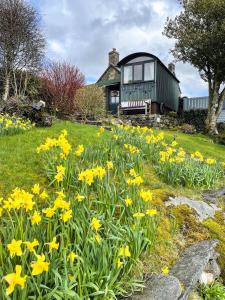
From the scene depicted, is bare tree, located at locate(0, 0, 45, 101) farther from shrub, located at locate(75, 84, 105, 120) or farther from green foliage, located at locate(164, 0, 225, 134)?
green foliage, located at locate(164, 0, 225, 134)

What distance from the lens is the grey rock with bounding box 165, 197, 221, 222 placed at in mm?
5121

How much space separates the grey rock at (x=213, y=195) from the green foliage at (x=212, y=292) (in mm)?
2272

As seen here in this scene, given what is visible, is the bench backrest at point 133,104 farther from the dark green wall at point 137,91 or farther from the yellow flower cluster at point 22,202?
the yellow flower cluster at point 22,202

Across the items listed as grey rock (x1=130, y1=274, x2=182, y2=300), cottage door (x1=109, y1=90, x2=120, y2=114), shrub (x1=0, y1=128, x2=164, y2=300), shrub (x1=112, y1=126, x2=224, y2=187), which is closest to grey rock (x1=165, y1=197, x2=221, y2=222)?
shrub (x1=112, y1=126, x2=224, y2=187)

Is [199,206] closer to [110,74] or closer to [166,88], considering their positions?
[166,88]

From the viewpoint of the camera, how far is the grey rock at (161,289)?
9.93ft

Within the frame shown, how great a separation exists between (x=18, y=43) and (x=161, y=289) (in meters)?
18.6

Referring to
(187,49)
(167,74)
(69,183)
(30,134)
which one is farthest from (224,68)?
(69,183)

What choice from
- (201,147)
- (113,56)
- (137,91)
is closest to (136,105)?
(137,91)

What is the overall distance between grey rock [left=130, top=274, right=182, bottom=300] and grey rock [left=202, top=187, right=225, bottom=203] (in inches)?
115

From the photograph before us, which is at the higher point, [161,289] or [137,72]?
[137,72]

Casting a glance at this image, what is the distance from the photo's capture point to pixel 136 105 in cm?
2672

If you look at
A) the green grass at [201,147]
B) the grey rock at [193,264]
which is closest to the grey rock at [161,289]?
the grey rock at [193,264]

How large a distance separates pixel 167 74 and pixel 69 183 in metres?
25.4
